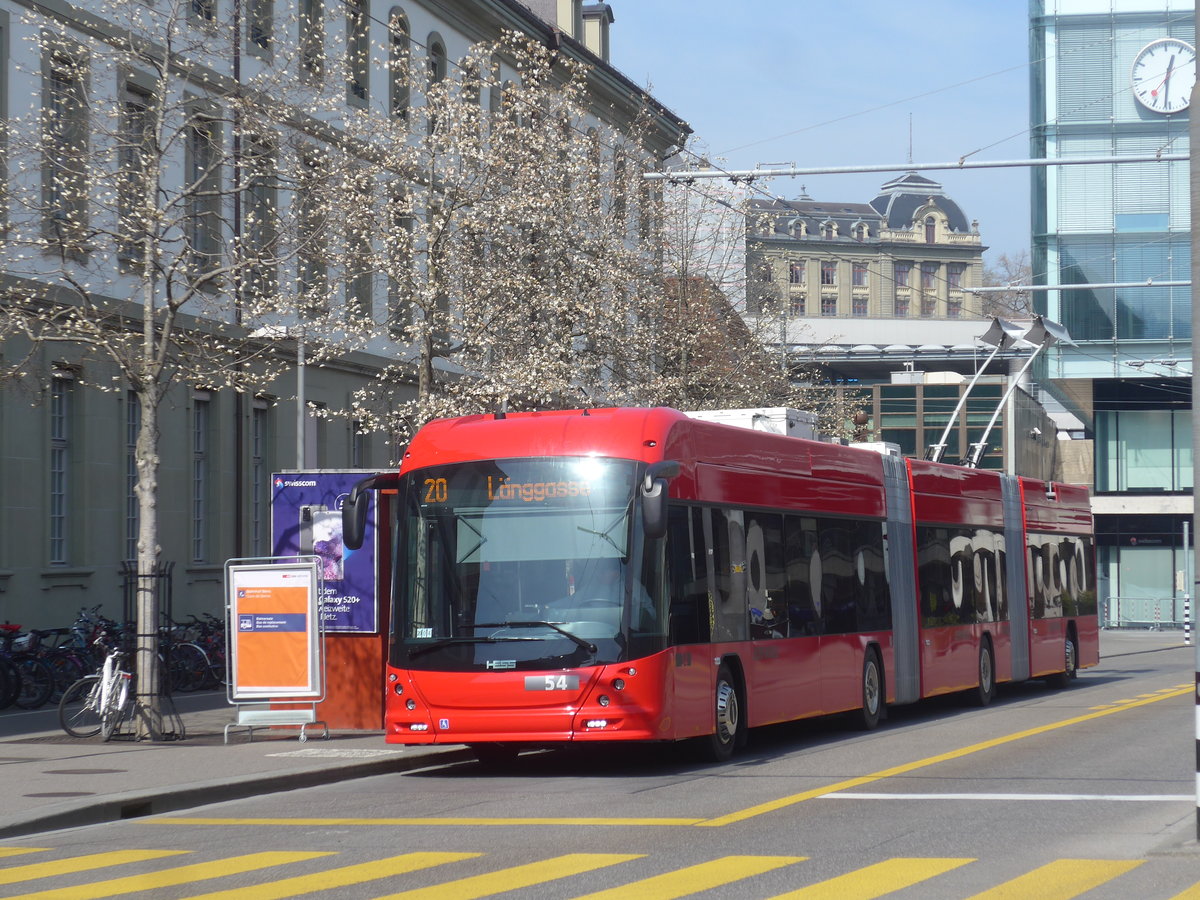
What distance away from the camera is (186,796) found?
13.4 meters

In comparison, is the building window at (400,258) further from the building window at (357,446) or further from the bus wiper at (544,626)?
the bus wiper at (544,626)

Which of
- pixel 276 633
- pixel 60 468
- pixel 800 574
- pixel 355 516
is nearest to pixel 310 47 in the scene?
pixel 60 468

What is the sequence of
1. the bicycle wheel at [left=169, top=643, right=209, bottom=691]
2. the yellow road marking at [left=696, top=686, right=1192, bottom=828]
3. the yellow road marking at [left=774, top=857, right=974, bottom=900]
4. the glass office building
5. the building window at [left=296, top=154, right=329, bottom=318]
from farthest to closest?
the glass office building
the bicycle wheel at [left=169, top=643, right=209, bottom=691]
the building window at [left=296, top=154, right=329, bottom=318]
the yellow road marking at [left=696, top=686, right=1192, bottom=828]
the yellow road marking at [left=774, top=857, right=974, bottom=900]

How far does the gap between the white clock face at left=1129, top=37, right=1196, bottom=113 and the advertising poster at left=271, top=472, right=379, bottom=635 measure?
1870 inches

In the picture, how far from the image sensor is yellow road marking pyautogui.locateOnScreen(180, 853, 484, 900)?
8812 millimetres

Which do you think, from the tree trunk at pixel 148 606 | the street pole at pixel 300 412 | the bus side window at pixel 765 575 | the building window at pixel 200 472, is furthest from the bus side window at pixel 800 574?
the building window at pixel 200 472

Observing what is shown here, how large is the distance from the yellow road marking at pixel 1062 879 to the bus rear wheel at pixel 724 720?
6578mm

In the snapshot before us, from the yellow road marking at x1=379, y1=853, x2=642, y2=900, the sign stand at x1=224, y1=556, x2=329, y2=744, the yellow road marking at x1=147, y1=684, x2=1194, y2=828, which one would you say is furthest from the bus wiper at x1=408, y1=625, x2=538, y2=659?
the yellow road marking at x1=379, y1=853, x2=642, y2=900

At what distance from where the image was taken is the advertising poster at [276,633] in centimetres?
1745

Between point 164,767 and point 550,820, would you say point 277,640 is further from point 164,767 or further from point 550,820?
point 550,820

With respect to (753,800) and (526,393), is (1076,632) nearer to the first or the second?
(526,393)

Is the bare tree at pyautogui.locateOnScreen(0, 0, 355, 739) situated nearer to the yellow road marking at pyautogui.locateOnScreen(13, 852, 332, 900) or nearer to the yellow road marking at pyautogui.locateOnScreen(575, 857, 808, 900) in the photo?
the yellow road marking at pyautogui.locateOnScreen(13, 852, 332, 900)

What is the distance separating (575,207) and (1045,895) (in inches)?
927

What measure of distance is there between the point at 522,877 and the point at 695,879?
878mm
